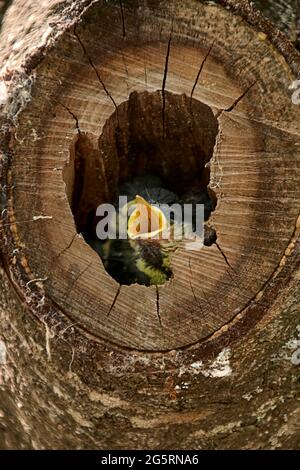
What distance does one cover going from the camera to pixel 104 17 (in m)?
1.50

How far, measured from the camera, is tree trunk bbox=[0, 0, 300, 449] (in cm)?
148

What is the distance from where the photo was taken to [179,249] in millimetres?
1508

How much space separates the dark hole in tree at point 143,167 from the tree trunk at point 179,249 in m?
0.03

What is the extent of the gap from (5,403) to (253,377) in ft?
2.13

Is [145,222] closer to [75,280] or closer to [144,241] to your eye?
[144,241]

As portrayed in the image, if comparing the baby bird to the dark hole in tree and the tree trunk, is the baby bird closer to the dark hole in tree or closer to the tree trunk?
the dark hole in tree

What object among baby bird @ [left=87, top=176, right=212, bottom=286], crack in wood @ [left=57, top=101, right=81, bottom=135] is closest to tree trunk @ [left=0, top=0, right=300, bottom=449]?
crack in wood @ [left=57, top=101, right=81, bottom=135]

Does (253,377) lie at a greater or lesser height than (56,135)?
lesser

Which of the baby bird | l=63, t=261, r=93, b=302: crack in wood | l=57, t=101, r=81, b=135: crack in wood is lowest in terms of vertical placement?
l=63, t=261, r=93, b=302: crack in wood

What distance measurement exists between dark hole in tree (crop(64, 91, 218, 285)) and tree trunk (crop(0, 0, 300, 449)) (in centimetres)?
3

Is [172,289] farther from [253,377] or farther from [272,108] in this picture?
[272,108]

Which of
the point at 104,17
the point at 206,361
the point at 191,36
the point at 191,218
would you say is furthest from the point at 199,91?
the point at 206,361

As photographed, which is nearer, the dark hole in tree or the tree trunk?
the tree trunk

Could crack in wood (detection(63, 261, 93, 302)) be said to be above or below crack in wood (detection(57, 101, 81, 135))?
below
